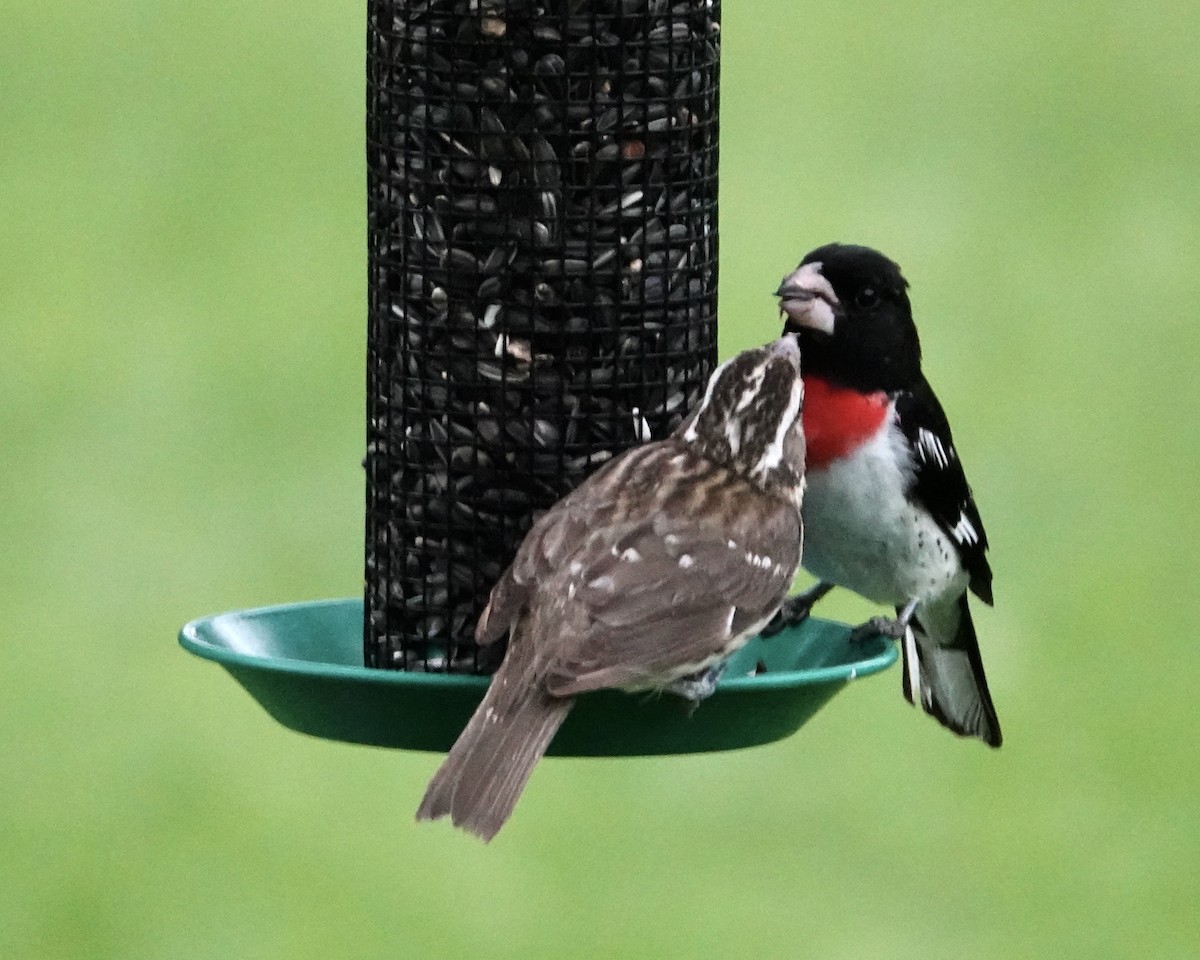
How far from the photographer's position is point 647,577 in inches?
267

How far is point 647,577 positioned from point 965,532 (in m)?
2.00

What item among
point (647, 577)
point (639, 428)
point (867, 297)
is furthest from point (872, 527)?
point (647, 577)

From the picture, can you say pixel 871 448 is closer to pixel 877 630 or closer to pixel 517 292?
pixel 877 630

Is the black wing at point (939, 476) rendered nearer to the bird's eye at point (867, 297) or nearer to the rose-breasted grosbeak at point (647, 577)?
the bird's eye at point (867, 297)

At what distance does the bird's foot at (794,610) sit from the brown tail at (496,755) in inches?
46.8

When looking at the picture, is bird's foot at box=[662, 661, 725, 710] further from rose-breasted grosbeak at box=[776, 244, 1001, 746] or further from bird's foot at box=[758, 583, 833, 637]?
rose-breasted grosbeak at box=[776, 244, 1001, 746]

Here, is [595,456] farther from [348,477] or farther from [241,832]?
[348,477]

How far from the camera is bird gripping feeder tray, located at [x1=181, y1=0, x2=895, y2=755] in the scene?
7055 mm

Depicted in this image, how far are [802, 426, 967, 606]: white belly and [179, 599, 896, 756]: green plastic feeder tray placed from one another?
1078 mm

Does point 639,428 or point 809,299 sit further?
point 809,299

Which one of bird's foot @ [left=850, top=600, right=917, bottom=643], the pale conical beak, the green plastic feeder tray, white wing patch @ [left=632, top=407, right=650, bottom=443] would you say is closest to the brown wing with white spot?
the green plastic feeder tray

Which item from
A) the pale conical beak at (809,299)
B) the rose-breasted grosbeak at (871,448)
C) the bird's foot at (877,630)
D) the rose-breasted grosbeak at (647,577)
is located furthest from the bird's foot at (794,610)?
the pale conical beak at (809,299)

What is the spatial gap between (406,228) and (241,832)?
5064 mm

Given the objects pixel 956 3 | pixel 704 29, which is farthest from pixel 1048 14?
pixel 704 29
